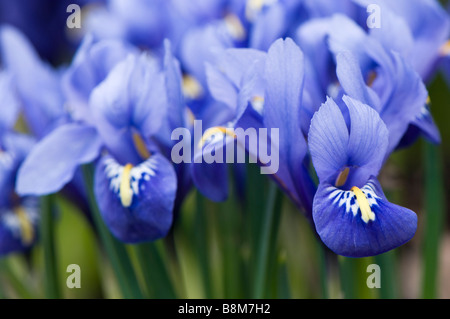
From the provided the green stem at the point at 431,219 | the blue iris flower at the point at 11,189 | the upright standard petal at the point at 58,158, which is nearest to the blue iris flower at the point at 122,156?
the upright standard petal at the point at 58,158

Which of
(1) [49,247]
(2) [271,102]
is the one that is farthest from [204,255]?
(2) [271,102]

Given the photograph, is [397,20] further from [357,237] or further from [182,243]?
[182,243]

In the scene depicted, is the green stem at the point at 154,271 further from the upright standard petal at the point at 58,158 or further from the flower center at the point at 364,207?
the flower center at the point at 364,207

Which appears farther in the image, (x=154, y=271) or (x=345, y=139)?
(x=154, y=271)

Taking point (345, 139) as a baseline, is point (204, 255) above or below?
below

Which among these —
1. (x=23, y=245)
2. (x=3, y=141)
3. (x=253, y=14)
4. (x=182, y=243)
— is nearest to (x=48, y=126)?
(x=3, y=141)

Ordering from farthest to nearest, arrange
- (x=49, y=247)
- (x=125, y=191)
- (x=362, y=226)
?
1. (x=49, y=247)
2. (x=125, y=191)
3. (x=362, y=226)

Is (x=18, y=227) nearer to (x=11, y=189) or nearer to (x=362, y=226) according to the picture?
(x=11, y=189)
